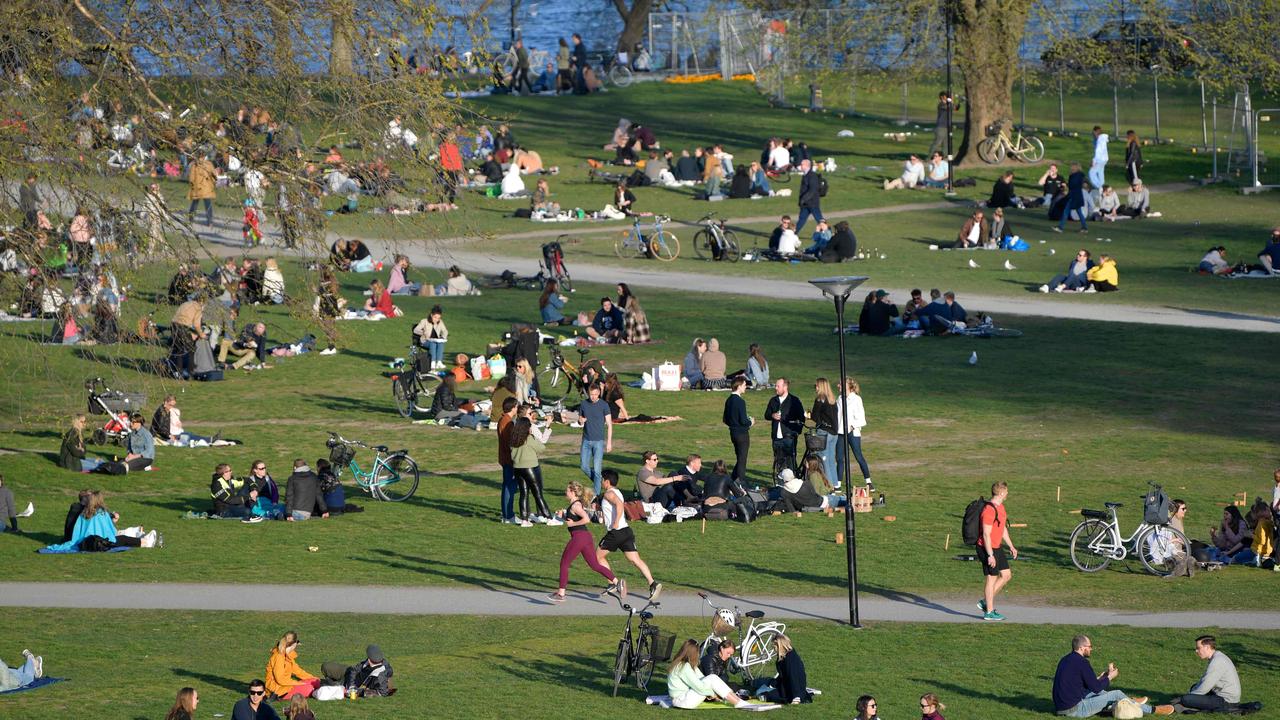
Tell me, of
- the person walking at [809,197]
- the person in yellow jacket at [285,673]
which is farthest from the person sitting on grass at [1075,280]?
the person in yellow jacket at [285,673]

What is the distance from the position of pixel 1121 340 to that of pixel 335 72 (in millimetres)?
20529

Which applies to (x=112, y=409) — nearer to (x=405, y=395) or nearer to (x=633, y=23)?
(x=405, y=395)

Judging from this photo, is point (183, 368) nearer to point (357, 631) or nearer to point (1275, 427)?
point (357, 631)

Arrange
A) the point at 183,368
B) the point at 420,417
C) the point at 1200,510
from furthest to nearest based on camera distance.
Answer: the point at 183,368
the point at 420,417
the point at 1200,510

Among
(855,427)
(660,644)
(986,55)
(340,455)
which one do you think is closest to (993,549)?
(660,644)

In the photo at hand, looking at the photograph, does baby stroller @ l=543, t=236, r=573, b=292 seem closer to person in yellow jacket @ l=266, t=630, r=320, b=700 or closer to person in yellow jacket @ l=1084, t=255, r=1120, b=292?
person in yellow jacket @ l=1084, t=255, r=1120, b=292

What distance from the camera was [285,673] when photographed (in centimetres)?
1805

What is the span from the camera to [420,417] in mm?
32344

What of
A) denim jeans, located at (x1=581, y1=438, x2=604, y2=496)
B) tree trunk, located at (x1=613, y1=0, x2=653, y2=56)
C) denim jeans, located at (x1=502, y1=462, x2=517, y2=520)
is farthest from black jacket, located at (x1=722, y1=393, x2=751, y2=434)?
tree trunk, located at (x1=613, y1=0, x2=653, y2=56)

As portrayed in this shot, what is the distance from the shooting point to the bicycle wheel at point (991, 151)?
56.9 meters

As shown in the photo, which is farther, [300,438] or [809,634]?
[300,438]

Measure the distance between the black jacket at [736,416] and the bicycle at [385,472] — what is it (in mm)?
4869

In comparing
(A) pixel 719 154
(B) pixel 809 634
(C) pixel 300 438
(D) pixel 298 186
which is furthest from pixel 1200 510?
(A) pixel 719 154

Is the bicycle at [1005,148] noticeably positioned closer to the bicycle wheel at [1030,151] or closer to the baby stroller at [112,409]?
the bicycle wheel at [1030,151]
